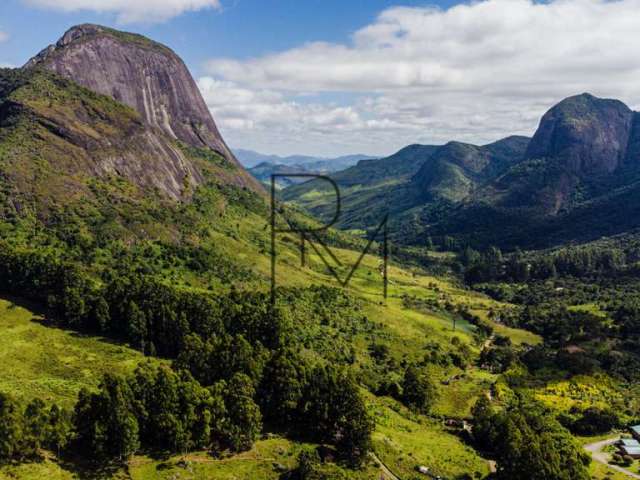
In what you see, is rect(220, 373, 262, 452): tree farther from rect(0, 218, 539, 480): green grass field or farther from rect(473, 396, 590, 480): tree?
rect(473, 396, 590, 480): tree

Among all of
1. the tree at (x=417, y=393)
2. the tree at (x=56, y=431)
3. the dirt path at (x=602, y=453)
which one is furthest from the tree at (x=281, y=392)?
the dirt path at (x=602, y=453)

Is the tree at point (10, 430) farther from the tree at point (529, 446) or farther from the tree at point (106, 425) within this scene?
the tree at point (529, 446)

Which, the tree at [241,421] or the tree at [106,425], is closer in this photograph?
the tree at [106,425]

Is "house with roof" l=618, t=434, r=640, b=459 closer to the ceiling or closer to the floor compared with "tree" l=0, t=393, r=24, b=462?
closer to the floor

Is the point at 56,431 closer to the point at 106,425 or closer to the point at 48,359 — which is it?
the point at 106,425

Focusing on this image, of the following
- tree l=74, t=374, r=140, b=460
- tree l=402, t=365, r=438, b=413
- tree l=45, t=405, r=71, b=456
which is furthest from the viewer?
tree l=402, t=365, r=438, b=413

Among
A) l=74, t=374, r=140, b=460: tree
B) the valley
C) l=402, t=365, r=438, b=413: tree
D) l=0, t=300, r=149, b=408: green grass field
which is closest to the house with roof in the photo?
the valley

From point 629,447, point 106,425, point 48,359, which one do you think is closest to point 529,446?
point 629,447
